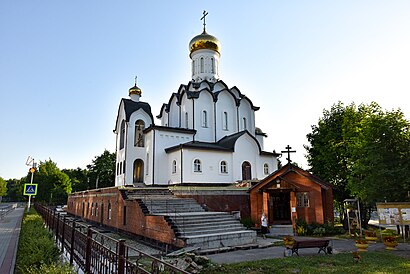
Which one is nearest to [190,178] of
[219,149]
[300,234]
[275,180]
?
[219,149]

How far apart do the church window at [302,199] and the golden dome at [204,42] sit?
1912 centimetres

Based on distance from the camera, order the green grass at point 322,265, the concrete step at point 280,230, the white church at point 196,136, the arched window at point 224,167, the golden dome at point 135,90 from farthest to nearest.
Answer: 1. the golden dome at point 135,90
2. the arched window at point 224,167
3. the white church at point 196,136
4. the concrete step at point 280,230
5. the green grass at point 322,265

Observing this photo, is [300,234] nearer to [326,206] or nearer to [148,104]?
[326,206]

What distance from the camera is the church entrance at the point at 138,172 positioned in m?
26.5

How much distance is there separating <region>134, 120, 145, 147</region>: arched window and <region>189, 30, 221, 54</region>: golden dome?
1005 cm

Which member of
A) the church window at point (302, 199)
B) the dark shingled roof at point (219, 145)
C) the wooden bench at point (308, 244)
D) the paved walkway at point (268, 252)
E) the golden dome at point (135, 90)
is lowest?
the paved walkway at point (268, 252)

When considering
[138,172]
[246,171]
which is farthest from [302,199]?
[138,172]

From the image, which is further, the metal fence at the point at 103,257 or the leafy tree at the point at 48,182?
the leafy tree at the point at 48,182

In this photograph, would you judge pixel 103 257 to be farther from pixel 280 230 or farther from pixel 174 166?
pixel 174 166

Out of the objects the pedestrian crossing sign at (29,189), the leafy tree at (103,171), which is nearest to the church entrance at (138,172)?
the pedestrian crossing sign at (29,189)

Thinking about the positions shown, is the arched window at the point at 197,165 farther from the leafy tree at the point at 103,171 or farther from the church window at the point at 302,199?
the leafy tree at the point at 103,171

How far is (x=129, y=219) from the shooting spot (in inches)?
587

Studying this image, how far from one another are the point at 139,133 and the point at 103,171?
25.0m

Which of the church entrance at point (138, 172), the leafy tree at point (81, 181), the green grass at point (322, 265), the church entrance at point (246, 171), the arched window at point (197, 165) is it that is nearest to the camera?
the green grass at point (322, 265)
